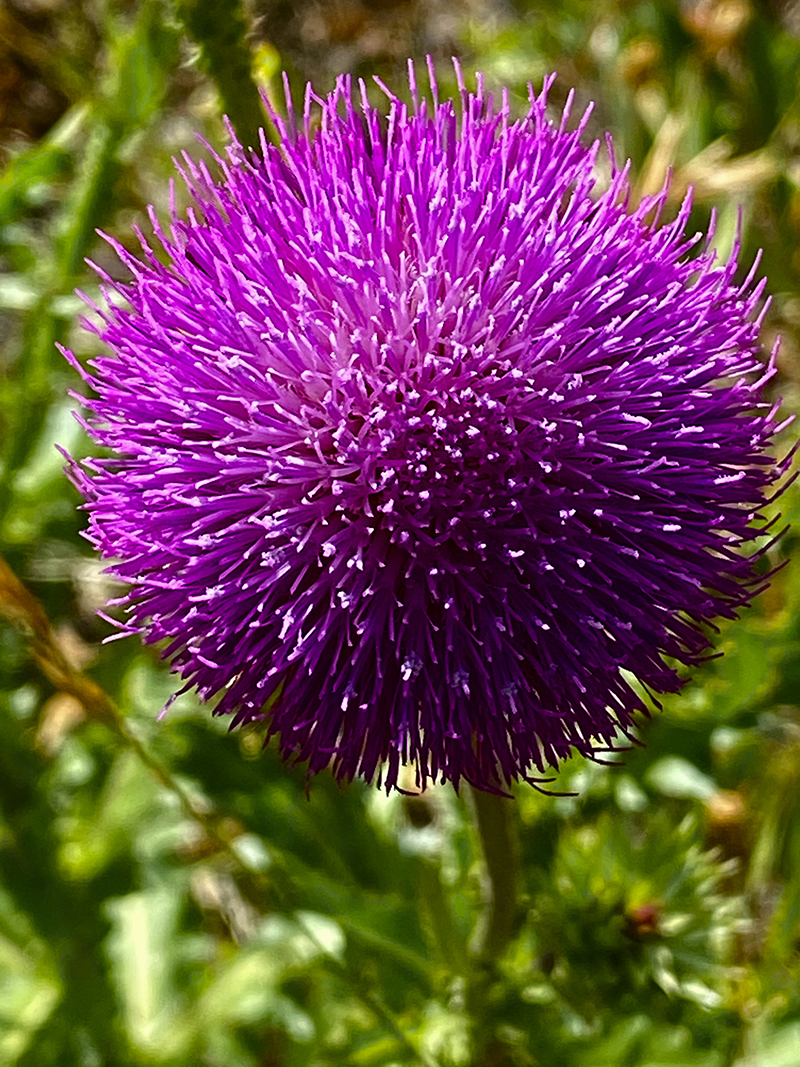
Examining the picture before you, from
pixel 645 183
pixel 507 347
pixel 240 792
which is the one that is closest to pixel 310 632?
pixel 507 347

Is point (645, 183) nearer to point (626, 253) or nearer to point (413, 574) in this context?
point (626, 253)

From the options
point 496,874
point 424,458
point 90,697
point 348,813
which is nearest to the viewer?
point 424,458

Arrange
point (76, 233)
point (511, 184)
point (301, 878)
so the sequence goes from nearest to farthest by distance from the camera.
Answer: point (511, 184), point (301, 878), point (76, 233)

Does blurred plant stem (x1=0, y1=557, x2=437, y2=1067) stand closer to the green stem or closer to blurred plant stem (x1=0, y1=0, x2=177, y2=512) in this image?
the green stem

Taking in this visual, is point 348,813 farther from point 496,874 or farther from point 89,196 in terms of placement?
point 89,196

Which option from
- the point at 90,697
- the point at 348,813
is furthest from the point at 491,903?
the point at 90,697

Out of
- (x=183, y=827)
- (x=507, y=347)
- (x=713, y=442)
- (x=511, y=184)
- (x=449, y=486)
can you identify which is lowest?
(x=183, y=827)

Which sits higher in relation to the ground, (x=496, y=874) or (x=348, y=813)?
(x=348, y=813)
